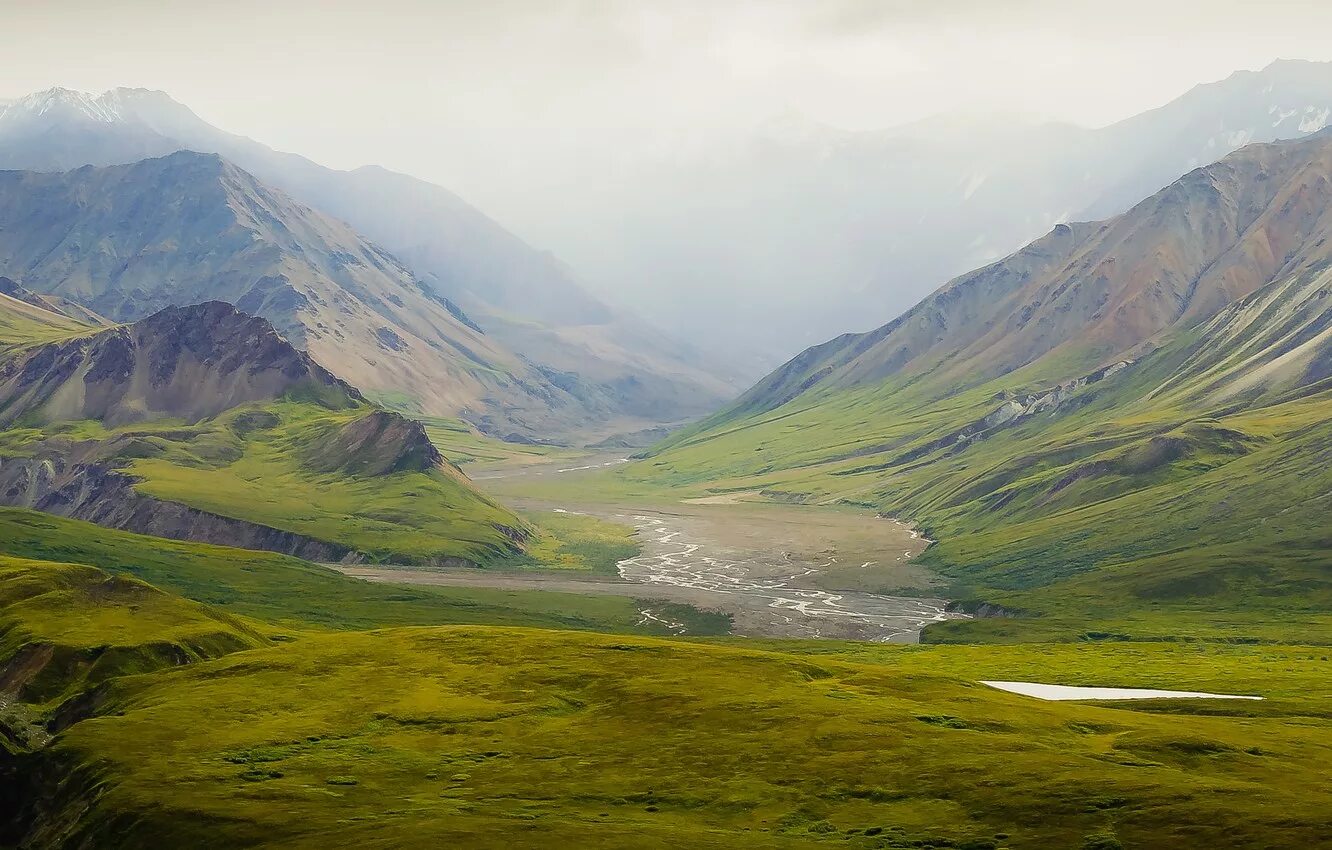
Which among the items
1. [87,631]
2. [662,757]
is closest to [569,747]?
[662,757]

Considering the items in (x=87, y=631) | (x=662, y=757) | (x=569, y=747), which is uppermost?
(x=87, y=631)

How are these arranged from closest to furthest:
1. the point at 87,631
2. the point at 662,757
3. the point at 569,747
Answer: the point at 662,757 < the point at 569,747 < the point at 87,631

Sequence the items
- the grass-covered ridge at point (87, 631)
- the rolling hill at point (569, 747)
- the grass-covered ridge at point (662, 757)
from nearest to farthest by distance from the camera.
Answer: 1. the grass-covered ridge at point (662, 757)
2. the rolling hill at point (569, 747)
3. the grass-covered ridge at point (87, 631)

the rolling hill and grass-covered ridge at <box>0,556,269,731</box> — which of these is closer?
the rolling hill

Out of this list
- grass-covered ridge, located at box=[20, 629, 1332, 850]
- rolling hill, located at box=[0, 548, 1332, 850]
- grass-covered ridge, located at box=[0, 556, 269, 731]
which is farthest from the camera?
grass-covered ridge, located at box=[0, 556, 269, 731]

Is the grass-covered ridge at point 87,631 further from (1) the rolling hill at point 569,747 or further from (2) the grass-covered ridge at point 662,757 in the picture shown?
(2) the grass-covered ridge at point 662,757

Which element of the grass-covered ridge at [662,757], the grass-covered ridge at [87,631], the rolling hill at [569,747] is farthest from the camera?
the grass-covered ridge at [87,631]

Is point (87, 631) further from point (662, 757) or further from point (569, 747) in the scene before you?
point (662, 757)

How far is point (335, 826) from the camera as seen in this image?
78.6 meters

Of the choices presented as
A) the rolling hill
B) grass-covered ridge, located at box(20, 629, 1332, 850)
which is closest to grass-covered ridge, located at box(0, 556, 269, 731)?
the rolling hill

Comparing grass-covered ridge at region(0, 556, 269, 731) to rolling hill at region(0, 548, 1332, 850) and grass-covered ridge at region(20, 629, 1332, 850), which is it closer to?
rolling hill at region(0, 548, 1332, 850)

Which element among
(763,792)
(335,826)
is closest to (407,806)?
(335,826)

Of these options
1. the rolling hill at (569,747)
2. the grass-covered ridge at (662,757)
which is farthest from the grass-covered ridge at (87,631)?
the grass-covered ridge at (662,757)

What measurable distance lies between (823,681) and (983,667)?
185 feet
